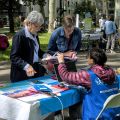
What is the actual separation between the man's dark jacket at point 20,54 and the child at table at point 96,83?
2.91ft

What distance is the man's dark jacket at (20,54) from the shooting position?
5832 mm

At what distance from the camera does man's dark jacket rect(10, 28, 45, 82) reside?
230 inches

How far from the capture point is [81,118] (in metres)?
5.49

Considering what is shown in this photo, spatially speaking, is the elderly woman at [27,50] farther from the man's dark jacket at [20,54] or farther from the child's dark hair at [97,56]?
the child's dark hair at [97,56]

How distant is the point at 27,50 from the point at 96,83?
1.32 metres

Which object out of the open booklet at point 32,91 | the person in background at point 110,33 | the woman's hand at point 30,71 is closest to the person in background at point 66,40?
the woman's hand at point 30,71

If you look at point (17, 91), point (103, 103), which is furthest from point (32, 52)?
point (103, 103)

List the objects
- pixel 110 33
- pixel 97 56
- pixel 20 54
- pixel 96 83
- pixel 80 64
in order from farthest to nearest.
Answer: pixel 110 33 < pixel 80 64 < pixel 20 54 < pixel 97 56 < pixel 96 83

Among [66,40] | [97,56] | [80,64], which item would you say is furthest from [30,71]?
[80,64]

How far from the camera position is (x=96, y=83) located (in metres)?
5.07

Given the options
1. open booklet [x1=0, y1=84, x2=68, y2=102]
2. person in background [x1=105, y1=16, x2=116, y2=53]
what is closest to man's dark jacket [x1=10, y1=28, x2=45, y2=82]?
open booklet [x1=0, y1=84, x2=68, y2=102]

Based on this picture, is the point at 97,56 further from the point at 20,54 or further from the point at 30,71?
the point at 20,54

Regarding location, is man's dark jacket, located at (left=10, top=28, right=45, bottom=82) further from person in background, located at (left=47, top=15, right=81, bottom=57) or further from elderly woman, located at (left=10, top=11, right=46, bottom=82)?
person in background, located at (left=47, top=15, right=81, bottom=57)

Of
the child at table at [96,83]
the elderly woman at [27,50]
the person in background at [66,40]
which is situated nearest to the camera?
the child at table at [96,83]
